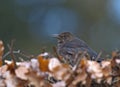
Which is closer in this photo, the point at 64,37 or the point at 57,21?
the point at 64,37

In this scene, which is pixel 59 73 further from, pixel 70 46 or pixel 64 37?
pixel 64 37

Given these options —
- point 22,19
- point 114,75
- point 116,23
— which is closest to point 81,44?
point 114,75

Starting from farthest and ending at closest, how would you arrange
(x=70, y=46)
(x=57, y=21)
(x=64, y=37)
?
(x=57, y=21) → (x=64, y=37) → (x=70, y=46)

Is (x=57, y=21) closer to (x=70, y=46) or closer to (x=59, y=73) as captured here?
(x=70, y=46)

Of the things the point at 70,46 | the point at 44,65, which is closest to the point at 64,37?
the point at 70,46

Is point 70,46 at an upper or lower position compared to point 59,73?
lower

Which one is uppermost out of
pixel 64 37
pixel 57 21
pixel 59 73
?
pixel 59 73

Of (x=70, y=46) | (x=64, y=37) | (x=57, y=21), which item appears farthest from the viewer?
(x=57, y=21)
